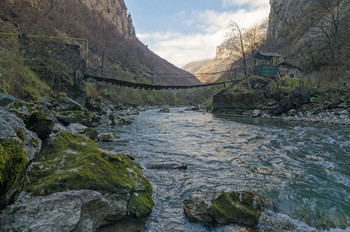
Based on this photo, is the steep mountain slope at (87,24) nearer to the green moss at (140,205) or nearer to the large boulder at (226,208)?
the green moss at (140,205)

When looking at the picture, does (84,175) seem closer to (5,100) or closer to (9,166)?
(9,166)

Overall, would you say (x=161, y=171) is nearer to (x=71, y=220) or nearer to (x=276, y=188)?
(x=276, y=188)

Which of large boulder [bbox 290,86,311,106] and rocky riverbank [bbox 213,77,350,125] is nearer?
rocky riverbank [bbox 213,77,350,125]

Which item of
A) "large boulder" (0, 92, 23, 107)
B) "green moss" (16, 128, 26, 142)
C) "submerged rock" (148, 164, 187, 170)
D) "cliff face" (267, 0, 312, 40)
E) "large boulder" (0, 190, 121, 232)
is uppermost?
"cliff face" (267, 0, 312, 40)

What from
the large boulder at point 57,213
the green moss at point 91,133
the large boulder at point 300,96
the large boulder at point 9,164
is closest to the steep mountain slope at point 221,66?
the large boulder at point 300,96

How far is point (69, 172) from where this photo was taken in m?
2.20

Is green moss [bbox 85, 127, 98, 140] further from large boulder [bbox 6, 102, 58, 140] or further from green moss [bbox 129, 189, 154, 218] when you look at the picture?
green moss [bbox 129, 189, 154, 218]

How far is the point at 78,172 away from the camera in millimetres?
2203

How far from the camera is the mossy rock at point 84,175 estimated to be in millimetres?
2045

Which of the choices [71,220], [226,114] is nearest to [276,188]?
[71,220]

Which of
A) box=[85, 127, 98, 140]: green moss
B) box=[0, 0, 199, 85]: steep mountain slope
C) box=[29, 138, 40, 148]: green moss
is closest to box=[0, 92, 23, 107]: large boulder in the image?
box=[29, 138, 40, 148]: green moss

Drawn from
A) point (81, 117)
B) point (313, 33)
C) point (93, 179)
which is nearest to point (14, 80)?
point (81, 117)

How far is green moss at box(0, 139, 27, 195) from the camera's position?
55.7 inches

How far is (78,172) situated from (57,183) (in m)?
0.23
